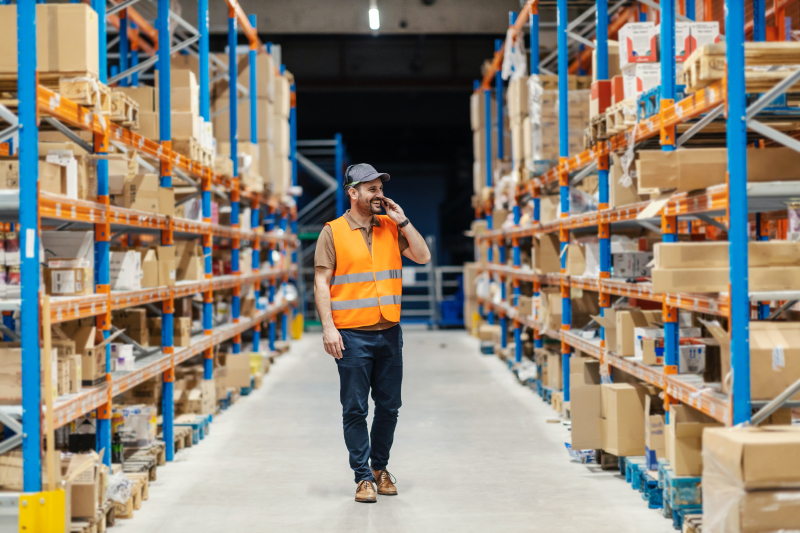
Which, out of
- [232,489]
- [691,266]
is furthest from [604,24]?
[232,489]

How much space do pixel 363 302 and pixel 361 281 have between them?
14 cm

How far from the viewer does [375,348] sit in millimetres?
4926

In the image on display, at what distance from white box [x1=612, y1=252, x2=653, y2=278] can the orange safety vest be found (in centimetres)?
238

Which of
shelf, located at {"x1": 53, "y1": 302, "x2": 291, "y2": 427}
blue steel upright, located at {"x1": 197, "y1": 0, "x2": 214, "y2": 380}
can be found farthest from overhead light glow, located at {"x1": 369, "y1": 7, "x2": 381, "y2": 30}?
shelf, located at {"x1": 53, "y1": 302, "x2": 291, "y2": 427}

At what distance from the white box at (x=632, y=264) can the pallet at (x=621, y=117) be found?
1100 mm

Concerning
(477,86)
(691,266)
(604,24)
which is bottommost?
(691,266)

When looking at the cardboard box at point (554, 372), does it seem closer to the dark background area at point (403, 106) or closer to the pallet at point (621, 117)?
the pallet at point (621, 117)

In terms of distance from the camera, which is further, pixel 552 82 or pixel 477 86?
pixel 477 86

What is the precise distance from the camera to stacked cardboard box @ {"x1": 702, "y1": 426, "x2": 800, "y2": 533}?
3.32 m

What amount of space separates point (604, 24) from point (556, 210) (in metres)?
2.62

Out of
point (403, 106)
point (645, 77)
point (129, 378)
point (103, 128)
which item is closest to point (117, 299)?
point (129, 378)

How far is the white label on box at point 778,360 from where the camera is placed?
3.73 metres

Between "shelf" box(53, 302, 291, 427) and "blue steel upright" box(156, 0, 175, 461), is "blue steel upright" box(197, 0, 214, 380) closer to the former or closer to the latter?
"shelf" box(53, 302, 291, 427)

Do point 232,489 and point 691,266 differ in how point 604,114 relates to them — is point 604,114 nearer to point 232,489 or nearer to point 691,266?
point 691,266
